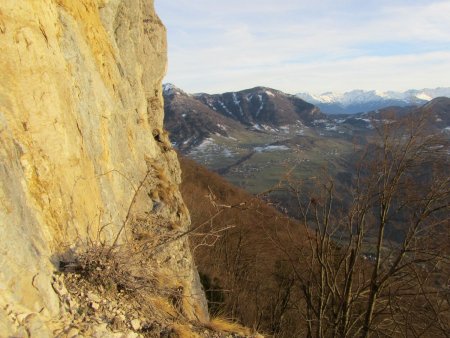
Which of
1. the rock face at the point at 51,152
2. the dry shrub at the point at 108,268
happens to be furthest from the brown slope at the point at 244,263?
the dry shrub at the point at 108,268

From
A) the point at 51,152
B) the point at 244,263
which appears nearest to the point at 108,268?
the point at 51,152

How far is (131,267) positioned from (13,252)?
1.83 m

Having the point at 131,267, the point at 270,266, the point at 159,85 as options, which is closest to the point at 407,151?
the point at 131,267

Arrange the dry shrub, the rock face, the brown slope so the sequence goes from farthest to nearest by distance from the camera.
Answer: the brown slope → the dry shrub → the rock face

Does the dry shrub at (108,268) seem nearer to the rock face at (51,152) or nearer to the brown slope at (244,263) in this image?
the rock face at (51,152)

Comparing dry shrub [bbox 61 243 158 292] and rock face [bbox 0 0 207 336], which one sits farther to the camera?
dry shrub [bbox 61 243 158 292]

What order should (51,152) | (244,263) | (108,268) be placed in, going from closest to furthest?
(108,268) < (51,152) < (244,263)

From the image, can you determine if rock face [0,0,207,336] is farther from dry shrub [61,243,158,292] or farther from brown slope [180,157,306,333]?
brown slope [180,157,306,333]

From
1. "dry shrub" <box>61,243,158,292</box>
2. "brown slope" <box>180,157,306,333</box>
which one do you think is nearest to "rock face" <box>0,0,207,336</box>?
"dry shrub" <box>61,243,158,292</box>

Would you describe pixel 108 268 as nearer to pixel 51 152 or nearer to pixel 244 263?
pixel 51 152

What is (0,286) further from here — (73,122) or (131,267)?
(73,122)

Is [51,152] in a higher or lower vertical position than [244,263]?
higher

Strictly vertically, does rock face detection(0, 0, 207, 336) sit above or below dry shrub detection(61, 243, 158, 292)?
above

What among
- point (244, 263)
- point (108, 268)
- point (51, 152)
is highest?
point (51, 152)
